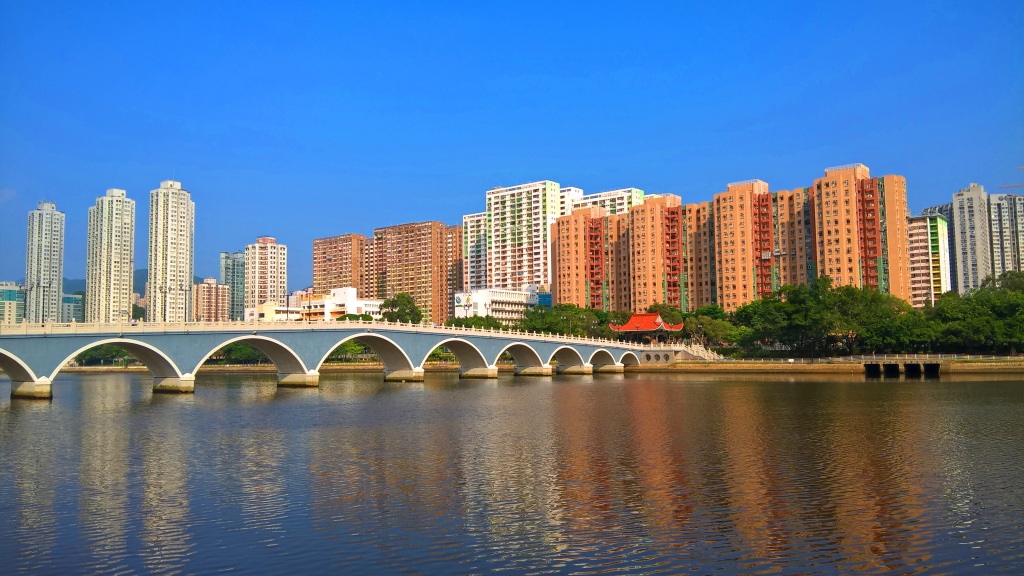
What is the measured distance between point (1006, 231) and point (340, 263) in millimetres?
142181

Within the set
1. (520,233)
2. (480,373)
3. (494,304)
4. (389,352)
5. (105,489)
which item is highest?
(520,233)

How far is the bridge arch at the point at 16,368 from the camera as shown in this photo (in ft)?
133

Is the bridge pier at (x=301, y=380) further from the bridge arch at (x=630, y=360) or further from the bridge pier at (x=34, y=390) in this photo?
the bridge arch at (x=630, y=360)

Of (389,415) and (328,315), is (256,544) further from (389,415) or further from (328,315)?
(328,315)

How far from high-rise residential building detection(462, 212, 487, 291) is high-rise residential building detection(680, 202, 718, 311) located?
51858mm

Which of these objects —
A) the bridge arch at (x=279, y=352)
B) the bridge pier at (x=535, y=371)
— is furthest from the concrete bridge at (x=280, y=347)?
the bridge pier at (x=535, y=371)

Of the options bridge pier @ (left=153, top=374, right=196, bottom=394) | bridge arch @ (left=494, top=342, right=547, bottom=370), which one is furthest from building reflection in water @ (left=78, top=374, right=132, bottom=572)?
bridge arch @ (left=494, top=342, right=547, bottom=370)

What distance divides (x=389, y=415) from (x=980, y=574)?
1083 inches

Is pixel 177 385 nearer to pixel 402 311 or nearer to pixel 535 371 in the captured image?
pixel 535 371

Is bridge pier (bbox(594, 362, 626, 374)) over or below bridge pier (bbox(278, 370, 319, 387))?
below

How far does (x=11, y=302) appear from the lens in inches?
5935

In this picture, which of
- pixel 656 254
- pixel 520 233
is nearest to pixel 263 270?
pixel 520 233

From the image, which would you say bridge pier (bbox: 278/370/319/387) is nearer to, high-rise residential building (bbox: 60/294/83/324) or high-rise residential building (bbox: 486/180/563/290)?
high-rise residential building (bbox: 486/180/563/290)

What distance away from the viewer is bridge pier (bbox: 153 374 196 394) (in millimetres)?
48469
